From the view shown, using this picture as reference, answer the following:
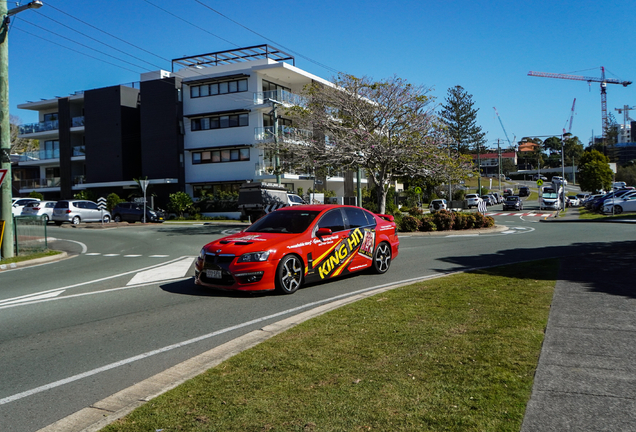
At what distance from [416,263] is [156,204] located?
37.8 m

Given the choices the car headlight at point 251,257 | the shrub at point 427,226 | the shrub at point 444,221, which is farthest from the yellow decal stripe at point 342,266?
the shrub at point 444,221

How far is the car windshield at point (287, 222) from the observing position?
9.84m

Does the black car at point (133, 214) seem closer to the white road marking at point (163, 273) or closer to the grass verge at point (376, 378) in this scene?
the white road marking at point (163, 273)

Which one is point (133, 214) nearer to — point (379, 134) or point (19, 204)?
point (19, 204)

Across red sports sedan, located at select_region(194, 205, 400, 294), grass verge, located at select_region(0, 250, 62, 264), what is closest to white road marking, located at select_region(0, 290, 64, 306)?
red sports sedan, located at select_region(194, 205, 400, 294)

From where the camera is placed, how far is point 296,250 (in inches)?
364

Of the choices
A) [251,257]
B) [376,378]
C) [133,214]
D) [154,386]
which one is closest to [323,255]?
[251,257]

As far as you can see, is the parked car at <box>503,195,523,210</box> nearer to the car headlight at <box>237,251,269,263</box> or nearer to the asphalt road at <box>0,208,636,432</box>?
the asphalt road at <box>0,208,636,432</box>

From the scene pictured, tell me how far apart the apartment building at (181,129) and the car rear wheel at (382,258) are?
2782cm

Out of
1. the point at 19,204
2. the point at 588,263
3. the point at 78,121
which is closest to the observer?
the point at 588,263

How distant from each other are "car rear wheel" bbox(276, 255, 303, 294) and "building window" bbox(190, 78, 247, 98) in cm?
3545

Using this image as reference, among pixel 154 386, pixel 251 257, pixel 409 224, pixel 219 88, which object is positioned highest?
pixel 219 88

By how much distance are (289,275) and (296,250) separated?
460 millimetres

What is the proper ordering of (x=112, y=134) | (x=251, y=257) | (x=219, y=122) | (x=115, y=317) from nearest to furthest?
1. (x=115, y=317)
2. (x=251, y=257)
3. (x=219, y=122)
4. (x=112, y=134)
